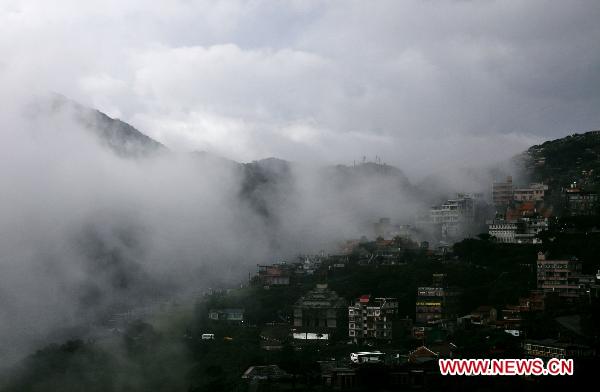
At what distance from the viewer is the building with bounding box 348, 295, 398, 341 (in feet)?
87.2

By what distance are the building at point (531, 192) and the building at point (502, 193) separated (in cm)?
29

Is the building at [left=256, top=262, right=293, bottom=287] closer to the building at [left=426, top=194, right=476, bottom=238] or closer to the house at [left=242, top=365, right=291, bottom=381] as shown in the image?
the building at [left=426, top=194, right=476, bottom=238]

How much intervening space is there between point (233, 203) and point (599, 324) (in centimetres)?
2366

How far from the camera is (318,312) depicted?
2848cm

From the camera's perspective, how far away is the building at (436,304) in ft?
88.6

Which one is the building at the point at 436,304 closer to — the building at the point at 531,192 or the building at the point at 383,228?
the building at the point at 383,228

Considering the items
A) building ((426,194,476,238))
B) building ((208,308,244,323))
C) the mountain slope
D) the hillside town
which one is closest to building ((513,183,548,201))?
the hillside town

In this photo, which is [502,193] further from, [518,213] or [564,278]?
[564,278]

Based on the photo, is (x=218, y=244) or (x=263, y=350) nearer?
(x=263, y=350)

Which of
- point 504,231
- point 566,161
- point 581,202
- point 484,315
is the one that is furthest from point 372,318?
point 566,161

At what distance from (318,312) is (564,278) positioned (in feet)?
27.7

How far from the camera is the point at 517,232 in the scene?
3325 cm

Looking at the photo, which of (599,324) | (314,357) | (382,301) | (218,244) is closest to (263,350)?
(314,357)

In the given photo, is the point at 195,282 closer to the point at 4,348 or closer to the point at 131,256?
the point at 131,256
